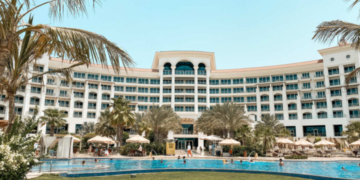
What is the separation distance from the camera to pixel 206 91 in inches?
2448

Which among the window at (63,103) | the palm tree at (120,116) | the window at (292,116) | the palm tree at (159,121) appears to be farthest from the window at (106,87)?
the window at (292,116)

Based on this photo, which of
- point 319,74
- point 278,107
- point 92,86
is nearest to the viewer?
point 319,74

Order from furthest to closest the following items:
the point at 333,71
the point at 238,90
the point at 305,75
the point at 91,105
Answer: the point at 238,90
the point at 91,105
the point at 305,75
the point at 333,71

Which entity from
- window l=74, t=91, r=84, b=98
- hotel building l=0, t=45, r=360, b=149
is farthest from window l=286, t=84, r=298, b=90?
window l=74, t=91, r=84, b=98

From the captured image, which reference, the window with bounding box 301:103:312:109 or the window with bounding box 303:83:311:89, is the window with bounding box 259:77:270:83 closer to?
the window with bounding box 303:83:311:89

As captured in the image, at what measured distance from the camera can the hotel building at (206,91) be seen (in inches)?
2052

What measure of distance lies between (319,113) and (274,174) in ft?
156

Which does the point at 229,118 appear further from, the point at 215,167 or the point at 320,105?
the point at 320,105

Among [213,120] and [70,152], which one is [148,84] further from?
[70,152]

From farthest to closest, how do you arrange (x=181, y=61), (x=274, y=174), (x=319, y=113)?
(x=181, y=61) → (x=319, y=113) → (x=274, y=174)

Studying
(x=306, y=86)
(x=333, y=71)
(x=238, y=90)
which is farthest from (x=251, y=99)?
(x=333, y=71)

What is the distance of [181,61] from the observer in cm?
6444

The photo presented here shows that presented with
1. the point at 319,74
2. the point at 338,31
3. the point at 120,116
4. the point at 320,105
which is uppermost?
the point at 319,74

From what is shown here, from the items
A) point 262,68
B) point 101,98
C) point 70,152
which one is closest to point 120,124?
point 70,152
